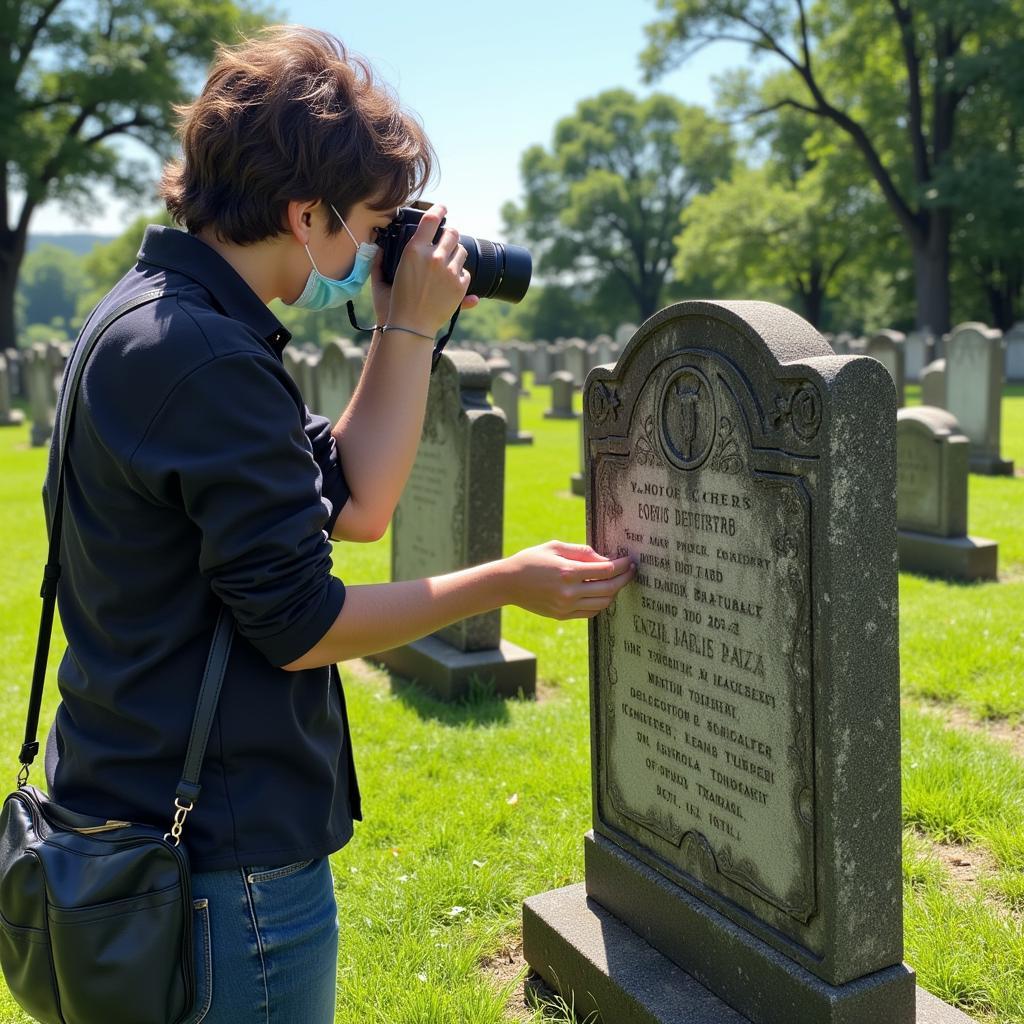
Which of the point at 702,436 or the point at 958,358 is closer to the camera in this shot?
the point at 702,436

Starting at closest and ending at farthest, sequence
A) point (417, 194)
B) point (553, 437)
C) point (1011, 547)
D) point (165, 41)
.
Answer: point (417, 194), point (1011, 547), point (553, 437), point (165, 41)

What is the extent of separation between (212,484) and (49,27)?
109ft

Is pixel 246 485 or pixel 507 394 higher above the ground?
pixel 507 394

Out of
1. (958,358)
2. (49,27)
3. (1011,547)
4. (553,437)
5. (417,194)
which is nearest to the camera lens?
(417,194)

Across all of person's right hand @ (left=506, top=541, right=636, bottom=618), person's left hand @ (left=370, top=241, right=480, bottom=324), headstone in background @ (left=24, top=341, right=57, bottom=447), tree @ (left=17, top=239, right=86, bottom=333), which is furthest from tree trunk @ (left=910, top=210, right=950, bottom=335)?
tree @ (left=17, top=239, right=86, bottom=333)

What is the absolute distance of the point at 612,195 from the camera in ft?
183

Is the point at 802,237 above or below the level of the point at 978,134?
below

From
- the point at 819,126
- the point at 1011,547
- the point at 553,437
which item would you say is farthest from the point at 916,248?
the point at 1011,547

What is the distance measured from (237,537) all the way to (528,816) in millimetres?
2665

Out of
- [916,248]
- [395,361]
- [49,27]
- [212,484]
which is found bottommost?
[212,484]

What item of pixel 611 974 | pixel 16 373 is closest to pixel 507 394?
pixel 611 974

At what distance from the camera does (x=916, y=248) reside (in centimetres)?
2884

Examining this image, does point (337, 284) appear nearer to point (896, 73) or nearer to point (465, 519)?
point (465, 519)

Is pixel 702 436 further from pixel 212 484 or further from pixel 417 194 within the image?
pixel 212 484
